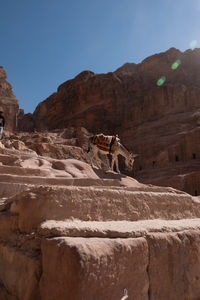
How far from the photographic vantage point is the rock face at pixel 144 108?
30.4 metres

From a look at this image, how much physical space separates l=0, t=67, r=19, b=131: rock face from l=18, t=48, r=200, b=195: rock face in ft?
46.6

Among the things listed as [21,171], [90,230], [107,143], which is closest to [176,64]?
[107,143]

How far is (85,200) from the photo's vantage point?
255 centimetres

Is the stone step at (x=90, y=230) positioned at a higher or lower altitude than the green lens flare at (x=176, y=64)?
lower

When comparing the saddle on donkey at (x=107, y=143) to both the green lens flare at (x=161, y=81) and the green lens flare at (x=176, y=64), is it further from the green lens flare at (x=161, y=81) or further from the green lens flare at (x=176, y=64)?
the green lens flare at (x=176, y=64)

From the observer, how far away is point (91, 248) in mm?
1802

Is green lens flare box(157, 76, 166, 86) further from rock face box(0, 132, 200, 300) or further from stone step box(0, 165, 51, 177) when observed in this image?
rock face box(0, 132, 200, 300)

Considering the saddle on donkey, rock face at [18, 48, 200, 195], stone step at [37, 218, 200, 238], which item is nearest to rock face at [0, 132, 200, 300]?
stone step at [37, 218, 200, 238]

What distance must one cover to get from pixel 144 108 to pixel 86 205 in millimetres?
38561

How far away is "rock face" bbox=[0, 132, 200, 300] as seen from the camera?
1754 millimetres

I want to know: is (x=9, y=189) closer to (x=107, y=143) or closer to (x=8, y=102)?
(x=107, y=143)

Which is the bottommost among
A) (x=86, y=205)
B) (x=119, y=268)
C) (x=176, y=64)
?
(x=119, y=268)

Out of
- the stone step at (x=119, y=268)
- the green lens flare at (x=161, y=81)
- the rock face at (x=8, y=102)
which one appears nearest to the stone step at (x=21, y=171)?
the stone step at (x=119, y=268)

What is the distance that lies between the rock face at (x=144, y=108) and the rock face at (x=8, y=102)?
46.6 ft
